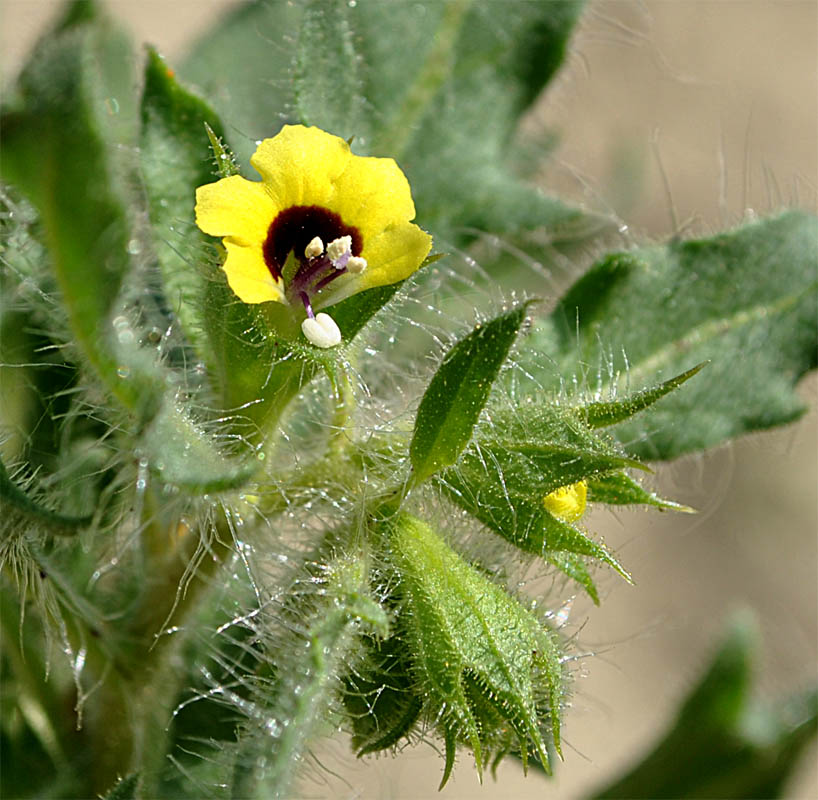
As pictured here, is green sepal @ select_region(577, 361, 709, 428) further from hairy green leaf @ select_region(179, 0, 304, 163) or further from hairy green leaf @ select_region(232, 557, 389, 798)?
hairy green leaf @ select_region(179, 0, 304, 163)

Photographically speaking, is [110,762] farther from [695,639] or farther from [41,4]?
[41,4]

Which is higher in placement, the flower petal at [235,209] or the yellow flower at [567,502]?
the flower petal at [235,209]

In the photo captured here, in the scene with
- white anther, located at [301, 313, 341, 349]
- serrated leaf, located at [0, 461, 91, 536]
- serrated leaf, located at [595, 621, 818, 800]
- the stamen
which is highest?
the stamen

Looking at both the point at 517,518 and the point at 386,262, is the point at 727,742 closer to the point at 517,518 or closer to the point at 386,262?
the point at 517,518

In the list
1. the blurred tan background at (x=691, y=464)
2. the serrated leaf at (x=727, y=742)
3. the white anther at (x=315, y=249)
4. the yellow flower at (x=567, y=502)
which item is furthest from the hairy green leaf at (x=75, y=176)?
the blurred tan background at (x=691, y=464)

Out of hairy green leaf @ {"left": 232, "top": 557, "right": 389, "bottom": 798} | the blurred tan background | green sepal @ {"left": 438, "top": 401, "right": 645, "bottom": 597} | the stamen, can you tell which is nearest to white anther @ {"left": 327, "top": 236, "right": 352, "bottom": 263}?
the stamen

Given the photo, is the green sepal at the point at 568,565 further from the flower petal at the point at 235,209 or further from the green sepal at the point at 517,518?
the flower petal at the point at 235,209

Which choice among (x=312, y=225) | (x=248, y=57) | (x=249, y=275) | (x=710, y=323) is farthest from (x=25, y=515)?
(x=248, y=57)
